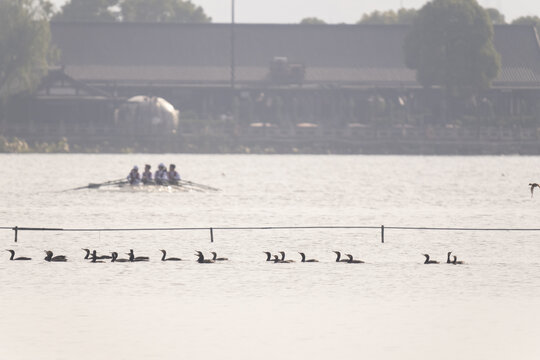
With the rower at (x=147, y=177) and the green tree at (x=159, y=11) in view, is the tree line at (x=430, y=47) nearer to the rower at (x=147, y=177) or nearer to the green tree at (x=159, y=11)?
the green tree at (x=159, y=11)

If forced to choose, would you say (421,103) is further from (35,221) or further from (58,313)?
(58,313)

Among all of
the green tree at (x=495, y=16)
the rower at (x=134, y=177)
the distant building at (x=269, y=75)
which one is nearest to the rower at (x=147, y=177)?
the rower at (x=134, y=177)

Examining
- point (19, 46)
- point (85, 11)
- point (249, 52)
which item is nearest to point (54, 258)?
point (19, 46)

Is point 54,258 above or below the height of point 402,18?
below

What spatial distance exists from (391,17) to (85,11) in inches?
1483

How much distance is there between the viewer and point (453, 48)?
108500 mm

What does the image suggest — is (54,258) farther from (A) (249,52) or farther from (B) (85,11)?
(B) (85,11)

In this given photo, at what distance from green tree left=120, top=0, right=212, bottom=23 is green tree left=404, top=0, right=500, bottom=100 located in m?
46.1

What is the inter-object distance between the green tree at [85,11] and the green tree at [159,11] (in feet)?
12.6

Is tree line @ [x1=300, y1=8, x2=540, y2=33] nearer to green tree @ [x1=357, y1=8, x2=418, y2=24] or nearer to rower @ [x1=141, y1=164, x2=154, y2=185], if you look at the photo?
green tree @ [x1=357, y1=8, x2=418, y2=24]

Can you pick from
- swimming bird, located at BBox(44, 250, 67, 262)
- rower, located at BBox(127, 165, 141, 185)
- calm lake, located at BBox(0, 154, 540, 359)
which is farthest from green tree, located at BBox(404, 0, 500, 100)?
swimming bird, located at BBox(44, 250, 67, 262)

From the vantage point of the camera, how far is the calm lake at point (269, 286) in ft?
61.0

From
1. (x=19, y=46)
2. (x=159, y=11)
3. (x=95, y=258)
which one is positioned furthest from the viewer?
(x=159, y=11)

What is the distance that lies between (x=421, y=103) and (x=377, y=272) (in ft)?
285
